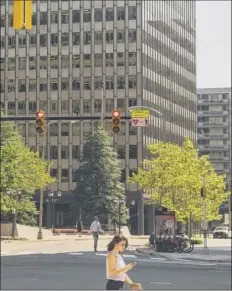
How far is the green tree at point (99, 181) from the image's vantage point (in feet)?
48.5

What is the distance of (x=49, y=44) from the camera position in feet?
51.6

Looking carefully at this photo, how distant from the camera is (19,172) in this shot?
16547 mm

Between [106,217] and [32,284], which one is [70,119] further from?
[32,284]

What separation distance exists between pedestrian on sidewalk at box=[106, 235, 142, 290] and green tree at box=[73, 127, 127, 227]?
5.25 meters

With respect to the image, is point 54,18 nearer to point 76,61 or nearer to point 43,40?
point 76,61

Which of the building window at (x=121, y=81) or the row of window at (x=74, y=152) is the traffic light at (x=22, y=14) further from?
the row of window at (x=74, y=152)

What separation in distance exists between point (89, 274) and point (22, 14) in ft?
71.4

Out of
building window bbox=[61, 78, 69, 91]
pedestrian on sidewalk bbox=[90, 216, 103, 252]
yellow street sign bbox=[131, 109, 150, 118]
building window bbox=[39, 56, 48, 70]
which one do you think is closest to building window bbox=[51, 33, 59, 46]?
building window bbox=[39, 56, 48, 70]

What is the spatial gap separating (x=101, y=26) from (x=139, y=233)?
4.50 meters

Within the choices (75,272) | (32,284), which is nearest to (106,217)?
(32,284)

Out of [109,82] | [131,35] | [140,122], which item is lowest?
[140,122]

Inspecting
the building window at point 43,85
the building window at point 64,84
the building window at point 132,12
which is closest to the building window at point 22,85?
the building window at point 43,85

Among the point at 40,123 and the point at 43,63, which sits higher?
the point at 43,63

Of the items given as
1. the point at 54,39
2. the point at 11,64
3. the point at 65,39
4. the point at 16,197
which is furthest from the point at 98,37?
the point at 16,197
